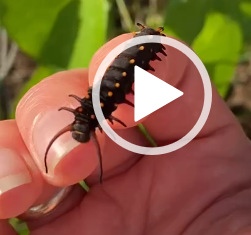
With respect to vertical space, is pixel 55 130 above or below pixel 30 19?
below

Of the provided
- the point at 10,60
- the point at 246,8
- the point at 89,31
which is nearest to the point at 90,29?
the point at 89,31

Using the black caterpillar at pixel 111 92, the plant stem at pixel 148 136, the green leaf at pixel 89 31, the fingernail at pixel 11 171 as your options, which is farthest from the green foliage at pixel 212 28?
the fingernail at pixel 11 171

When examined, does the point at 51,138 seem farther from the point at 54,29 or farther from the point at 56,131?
the point at 54,29

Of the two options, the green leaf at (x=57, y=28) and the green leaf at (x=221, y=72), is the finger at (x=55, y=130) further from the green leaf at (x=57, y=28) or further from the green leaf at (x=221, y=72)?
the green leaf at (x=221, y=72)

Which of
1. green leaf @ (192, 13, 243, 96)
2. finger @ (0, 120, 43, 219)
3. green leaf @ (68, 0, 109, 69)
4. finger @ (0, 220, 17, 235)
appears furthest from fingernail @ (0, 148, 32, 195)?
green leaf @ (192, 13, 243, 96)

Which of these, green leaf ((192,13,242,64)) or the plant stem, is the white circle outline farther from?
green leaf ((192,13,242,64))

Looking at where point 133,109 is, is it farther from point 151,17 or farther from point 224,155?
point 151,17

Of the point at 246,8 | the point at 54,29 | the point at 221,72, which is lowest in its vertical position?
the point at 221,72
